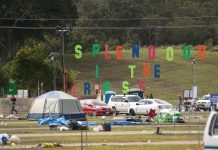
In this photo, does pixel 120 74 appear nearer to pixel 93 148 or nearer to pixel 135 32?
pixel 135 32

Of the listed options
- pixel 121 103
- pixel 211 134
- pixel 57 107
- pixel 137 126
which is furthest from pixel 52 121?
pixel 211 134

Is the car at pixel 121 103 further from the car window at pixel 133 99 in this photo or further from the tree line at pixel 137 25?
the tree line at pixel 137 25

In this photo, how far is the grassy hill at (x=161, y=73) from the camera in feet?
307

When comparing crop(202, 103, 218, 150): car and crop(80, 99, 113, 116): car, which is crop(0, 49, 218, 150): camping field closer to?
crop(80, 99, 113, 116): car

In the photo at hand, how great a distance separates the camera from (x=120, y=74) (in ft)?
339

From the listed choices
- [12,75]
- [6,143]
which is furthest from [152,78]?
[6,143]

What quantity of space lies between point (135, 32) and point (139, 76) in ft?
133

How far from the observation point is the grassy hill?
93.6m

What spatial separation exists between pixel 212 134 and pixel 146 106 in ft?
132

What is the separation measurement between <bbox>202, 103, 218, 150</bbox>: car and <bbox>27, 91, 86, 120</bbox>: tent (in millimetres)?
31016

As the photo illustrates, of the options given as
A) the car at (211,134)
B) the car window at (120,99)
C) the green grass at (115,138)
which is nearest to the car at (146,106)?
the car window at (120,99)

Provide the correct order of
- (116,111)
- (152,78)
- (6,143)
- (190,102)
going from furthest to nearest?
1. (152,78)
2. (190,102)
3. (116,111)
4. (6,143)

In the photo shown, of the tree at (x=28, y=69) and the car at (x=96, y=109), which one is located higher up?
the tree at (x=28, y=69)

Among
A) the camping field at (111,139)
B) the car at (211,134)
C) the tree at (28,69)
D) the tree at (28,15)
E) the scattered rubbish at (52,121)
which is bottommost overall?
the camping field at (111,139)
